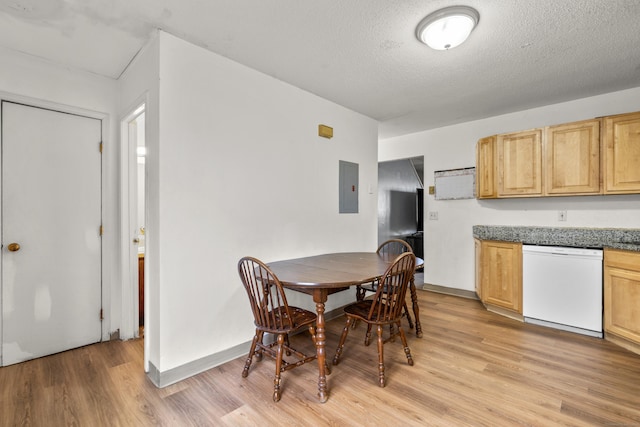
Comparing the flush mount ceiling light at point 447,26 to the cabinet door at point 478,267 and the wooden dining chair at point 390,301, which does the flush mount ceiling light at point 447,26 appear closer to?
the wooden dining chair at point 390,301

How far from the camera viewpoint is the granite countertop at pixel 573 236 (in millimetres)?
2641

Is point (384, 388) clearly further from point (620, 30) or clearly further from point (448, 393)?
point (620, 30)

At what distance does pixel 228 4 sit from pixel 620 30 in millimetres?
2528

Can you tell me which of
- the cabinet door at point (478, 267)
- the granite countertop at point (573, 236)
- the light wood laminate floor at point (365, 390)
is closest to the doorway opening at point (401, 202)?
the cabinet door at point (478, 267)

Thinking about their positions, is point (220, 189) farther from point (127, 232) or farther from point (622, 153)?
point (622, 153)

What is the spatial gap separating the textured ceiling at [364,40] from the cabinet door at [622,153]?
0.41 metres

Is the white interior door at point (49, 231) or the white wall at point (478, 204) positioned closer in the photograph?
the white interior door at point (49, 231)

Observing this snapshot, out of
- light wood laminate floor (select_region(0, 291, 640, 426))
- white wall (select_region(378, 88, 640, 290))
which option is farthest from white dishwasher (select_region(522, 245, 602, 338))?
white wall (select_region(378, 88, 640, 290))

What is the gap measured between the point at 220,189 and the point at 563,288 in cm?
326

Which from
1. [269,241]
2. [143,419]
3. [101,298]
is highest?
[269,241]

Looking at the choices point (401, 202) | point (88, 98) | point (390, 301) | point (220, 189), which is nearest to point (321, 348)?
point (390, 301)

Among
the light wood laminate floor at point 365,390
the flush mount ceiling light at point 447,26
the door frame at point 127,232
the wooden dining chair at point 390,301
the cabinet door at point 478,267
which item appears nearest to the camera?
the light wood laminate floor at point 365,390

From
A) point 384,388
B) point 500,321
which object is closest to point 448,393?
point 384,388

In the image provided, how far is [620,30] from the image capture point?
1.98m
